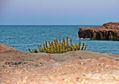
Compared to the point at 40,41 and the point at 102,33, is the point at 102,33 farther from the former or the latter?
the point at 40,41

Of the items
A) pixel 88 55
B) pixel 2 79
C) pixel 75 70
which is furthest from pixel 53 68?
pixel 88 55

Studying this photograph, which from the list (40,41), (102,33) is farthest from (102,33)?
(40,41)

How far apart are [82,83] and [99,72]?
647mm

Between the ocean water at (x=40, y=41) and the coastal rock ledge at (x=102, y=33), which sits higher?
the coastal rock ledge at (x=102, y=33)

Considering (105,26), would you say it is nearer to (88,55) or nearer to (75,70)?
(88,55)

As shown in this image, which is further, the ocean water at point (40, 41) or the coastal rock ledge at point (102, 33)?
the coastal rock ledge at point (102, 33)

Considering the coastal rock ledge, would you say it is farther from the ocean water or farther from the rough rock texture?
the ocean water

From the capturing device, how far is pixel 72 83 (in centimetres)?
360

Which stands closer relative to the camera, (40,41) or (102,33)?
(102,33)

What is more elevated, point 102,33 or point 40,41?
point 102,33

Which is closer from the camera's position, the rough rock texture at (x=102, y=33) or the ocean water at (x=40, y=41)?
the ocean water at (x=40, y=41)

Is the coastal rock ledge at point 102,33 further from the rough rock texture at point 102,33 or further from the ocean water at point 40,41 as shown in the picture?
the ocean water at point 40,41

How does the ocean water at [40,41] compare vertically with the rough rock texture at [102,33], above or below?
below

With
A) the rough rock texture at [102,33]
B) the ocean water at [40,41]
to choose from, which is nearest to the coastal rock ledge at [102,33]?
the rough rock texture at [102,33]
